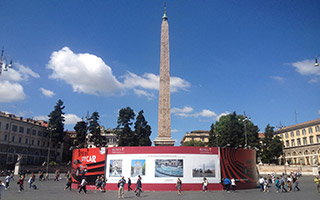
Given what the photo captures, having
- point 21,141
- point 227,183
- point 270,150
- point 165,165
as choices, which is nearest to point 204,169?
point 227,183

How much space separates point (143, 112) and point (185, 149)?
4374cm

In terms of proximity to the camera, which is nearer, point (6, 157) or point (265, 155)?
point (6, 157)

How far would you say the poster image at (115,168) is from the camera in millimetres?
22539

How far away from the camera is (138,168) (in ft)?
72.7

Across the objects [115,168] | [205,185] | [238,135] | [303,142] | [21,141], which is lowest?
[205,185]

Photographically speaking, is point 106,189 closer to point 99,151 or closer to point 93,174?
point 93,174

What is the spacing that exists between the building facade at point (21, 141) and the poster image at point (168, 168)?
1682 inches

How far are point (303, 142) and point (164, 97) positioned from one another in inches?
2268

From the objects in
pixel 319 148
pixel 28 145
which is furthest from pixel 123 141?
pixel 319 148

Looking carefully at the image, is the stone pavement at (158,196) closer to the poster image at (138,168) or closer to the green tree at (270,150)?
the poster image at (138,168)

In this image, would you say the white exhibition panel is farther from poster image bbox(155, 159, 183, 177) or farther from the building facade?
the building facade

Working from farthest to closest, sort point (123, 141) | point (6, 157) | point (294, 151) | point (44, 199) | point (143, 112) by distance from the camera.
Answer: point (294, 151) < point (143, 112) < point (123, 141) < point (6, 157) < point (44, 199)

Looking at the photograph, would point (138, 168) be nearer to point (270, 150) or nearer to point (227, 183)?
point (227, 183)

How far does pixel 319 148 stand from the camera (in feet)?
208
